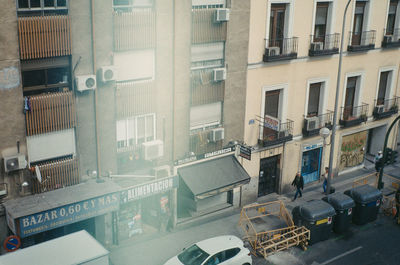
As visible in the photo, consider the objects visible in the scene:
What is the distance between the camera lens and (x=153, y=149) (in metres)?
21.0

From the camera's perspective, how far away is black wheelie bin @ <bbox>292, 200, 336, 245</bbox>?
21250 millimetres

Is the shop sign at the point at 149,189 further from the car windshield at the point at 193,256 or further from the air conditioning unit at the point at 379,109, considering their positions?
the air conditioning unit at the point at 379,109

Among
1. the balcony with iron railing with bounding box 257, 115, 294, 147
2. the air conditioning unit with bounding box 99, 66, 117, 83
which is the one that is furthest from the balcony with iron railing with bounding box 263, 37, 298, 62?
the air conditioning unit with bounding box 99, 66, 117, 83

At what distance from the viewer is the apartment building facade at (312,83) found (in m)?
24.5

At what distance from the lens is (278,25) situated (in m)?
24.6

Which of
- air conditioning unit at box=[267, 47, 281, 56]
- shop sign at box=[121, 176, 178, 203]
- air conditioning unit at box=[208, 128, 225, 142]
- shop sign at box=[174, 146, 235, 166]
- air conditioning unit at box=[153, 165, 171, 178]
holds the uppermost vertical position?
air conditioning unit at box=[267, 47, 281, 56]

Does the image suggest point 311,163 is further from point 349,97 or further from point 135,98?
point 135,98

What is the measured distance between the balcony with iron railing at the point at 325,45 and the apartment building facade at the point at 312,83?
0.06 m

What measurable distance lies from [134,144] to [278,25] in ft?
33.3

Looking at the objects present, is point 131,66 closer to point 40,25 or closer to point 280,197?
point 40,25

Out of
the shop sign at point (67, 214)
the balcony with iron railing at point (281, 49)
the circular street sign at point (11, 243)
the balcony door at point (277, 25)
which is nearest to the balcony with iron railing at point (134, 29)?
the shop sign at point (67, 214)

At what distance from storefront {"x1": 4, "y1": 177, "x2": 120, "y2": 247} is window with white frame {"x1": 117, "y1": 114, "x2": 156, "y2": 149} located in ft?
6.74

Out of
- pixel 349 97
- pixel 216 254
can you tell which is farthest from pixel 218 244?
pixel 349 97

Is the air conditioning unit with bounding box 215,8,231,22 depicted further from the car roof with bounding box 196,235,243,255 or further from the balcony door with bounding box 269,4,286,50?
the car roof with bounding box 196,235,243,255
